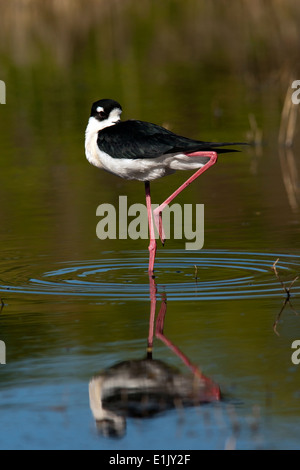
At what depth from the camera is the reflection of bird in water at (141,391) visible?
479 centimetres

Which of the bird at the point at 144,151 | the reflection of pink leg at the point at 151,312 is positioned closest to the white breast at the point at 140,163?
the bird at the point at 144,151

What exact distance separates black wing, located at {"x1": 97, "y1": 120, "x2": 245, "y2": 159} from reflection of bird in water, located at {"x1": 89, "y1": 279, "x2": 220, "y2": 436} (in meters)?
2.37

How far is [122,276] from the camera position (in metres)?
7.79

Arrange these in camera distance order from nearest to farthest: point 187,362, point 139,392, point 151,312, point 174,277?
point 139,392, point 187,362, point 151,312, point 174,277

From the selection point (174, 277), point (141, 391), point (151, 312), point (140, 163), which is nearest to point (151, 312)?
point (151, 312)

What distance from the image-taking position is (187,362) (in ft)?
18.2

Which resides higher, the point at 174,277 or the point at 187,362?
the point at 174,277

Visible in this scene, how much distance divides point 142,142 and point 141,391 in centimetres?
308

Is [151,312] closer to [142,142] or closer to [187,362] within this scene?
[187,362]

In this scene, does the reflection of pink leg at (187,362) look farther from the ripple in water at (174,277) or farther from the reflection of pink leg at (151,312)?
the ripple in water at (174,277)

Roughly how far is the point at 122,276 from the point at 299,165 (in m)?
5.48

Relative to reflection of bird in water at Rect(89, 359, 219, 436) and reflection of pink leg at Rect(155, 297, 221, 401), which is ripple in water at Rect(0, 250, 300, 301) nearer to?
reflection of pink leg at Rect(155, 297, 221, 401)

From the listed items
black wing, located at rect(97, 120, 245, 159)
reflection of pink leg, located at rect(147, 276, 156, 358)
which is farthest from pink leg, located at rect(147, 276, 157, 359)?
black wing, located at rect(97, 120, 245, 159)

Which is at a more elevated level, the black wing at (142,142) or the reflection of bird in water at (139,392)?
the black wing at (142,142)
